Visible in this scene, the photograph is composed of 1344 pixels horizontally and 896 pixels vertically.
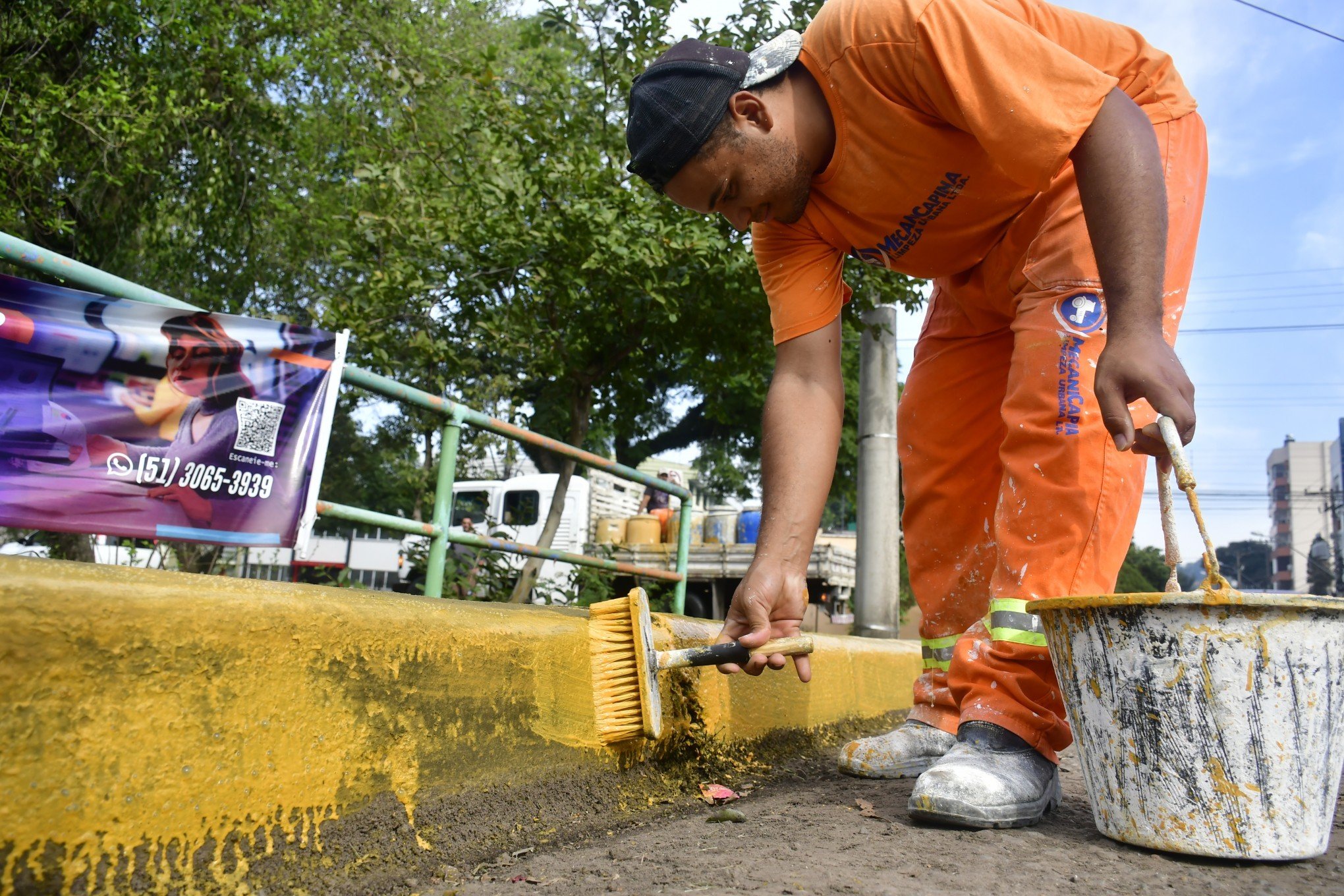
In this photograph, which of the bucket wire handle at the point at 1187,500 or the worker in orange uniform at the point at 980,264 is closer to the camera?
the bucket wire handle at the point at 1187,500

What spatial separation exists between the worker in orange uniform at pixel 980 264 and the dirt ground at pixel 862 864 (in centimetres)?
13

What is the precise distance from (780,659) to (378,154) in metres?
7.08

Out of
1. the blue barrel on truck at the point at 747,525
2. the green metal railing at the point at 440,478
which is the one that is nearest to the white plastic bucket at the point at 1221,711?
the green metal railing at the point at 440,478

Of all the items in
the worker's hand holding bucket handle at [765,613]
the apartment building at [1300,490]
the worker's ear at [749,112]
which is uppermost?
the apartment building at [1300,490]

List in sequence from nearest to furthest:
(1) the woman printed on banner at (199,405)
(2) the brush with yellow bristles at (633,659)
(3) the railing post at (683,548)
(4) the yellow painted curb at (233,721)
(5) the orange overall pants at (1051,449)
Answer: (4) the yellow painted curb at (233,721)
(5) the orange overall pants at (1051,449)
(2) the brush with yellow bristles at (633,659)
(1) the woman printed on banner at (199,405)
(3) the railing post at (683,548)

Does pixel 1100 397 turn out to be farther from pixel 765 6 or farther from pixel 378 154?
pixel 378 154

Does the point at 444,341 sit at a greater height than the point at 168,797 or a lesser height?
greater

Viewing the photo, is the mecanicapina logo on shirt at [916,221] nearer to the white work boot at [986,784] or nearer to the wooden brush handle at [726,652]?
the wooden brush handle at [726,652]

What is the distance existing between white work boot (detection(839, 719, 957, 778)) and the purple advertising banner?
2338 millimetres

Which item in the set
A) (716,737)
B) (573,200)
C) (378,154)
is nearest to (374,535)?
(378,154)

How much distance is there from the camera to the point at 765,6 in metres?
6.34

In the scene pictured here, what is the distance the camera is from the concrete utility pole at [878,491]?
682 centimetres

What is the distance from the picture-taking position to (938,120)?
187 cm

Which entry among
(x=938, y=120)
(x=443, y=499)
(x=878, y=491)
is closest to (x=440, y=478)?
(x=443, y=499)
